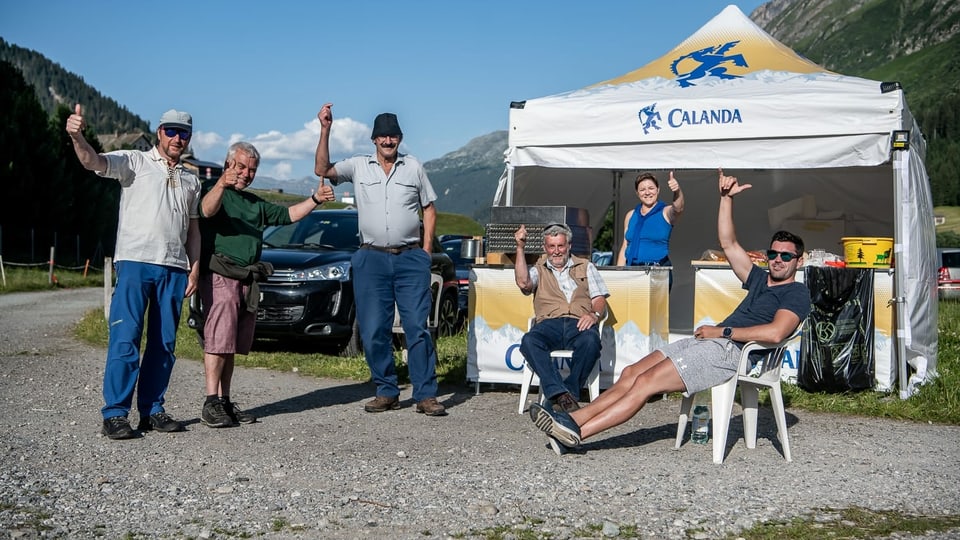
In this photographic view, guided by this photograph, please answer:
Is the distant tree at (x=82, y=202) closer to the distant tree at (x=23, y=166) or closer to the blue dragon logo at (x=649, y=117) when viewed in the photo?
A: the distant tree at (x=23, y=166)

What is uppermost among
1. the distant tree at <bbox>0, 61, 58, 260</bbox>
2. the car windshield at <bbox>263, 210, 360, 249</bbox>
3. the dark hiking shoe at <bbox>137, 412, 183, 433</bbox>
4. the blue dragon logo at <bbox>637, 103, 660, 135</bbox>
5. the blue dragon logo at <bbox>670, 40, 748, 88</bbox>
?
the distant tree at <bbox>0, 61, 58, 260</bbox>

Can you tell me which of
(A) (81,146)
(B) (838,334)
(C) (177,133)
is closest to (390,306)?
(C) (177,133)

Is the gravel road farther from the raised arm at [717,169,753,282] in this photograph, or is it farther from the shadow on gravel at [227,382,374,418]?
the raised arm at [717,169,753,282]

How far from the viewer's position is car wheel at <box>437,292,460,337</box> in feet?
39.3

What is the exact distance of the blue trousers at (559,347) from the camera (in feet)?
22.4

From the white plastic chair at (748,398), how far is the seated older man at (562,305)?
107cm

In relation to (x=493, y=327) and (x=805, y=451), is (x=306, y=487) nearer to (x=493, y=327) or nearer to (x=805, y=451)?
(x=805, y=451)

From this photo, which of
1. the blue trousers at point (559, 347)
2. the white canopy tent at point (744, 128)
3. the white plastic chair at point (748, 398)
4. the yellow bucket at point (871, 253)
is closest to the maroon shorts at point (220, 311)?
the blue trousers at point (559, 347)

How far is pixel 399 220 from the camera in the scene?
7.34m

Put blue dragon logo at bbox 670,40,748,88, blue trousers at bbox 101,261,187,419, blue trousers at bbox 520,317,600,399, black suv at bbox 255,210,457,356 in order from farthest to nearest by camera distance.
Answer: black suv at bbox 255,210,457,356, blue dragon logo at bbox 670,40,748,88, blue trousers at bbox 520,317,600,399, blue trousers at bbox 101,261,187,419

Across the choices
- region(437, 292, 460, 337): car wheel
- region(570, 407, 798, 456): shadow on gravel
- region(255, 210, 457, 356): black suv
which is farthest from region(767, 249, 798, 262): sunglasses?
region(437, 292, 460, 337): car wheel

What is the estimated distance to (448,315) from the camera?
1225cm

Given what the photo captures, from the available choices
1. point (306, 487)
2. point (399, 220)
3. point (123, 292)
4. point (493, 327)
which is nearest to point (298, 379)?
point (493, 327)

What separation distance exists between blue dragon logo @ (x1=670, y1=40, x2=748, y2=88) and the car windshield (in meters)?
3.83
